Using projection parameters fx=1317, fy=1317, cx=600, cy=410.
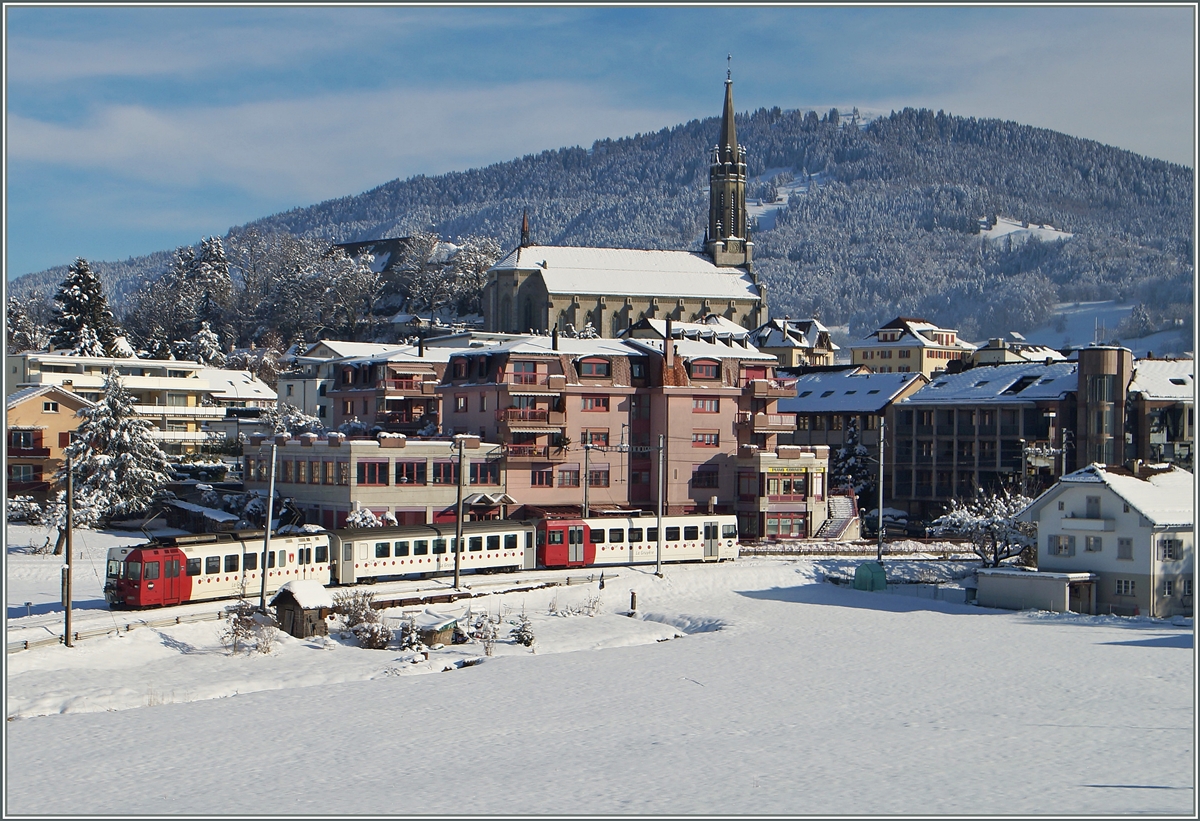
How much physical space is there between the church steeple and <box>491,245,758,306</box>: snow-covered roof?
804 centimetres

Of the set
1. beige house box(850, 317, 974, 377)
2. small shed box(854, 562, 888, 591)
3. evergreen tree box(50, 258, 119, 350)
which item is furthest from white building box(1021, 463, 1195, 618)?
beige house box(850, 317, 974, 377)

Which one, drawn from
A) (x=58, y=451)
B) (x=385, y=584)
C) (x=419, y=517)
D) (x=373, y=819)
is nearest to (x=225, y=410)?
(x=58, y=451)

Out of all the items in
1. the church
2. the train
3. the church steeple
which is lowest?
the train

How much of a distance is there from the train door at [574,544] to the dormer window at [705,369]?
59.2 feet

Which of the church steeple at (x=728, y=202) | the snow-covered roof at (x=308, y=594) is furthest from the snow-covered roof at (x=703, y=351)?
the church steeple at (x=728, y=202)

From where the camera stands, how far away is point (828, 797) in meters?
24.2

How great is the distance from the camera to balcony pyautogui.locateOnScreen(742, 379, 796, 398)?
2813 inches

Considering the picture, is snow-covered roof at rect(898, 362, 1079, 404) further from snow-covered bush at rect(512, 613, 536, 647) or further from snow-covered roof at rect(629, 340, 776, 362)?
snow-covered bush at rect(512, 613, 536, 647)

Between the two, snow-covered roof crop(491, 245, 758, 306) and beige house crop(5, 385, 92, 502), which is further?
snow-covered roof crop(491, 245, 758, 306)

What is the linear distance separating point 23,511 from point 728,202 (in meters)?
132

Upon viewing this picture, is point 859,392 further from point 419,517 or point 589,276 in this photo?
point 589,276

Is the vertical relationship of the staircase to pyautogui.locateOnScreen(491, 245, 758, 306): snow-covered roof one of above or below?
below

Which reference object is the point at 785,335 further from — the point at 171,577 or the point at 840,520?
the point at 171,577

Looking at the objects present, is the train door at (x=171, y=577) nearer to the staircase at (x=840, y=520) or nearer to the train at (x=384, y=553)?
the train at (x=384, y=553)
